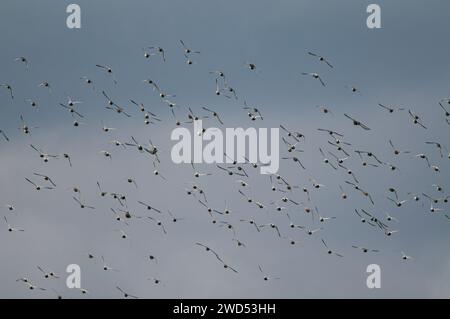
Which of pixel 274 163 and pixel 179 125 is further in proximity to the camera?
pixel 274 163

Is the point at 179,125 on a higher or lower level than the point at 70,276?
higher
